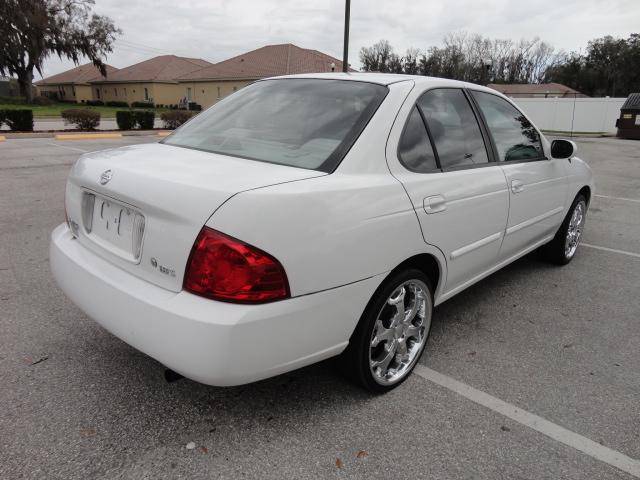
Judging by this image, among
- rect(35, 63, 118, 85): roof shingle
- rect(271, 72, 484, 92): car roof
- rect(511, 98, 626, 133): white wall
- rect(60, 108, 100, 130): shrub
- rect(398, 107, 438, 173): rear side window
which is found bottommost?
rect(398, 107, 438, 173): rear side window

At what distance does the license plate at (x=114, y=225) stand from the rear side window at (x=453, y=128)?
1.64 m

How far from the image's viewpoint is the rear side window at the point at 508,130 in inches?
133

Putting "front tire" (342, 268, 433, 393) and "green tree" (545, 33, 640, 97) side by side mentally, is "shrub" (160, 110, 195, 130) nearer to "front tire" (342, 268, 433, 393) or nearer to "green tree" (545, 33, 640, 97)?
"front tire" (342, 268, 433, 393)

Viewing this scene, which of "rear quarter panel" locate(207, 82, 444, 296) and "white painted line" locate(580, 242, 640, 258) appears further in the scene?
"white painted line" locate(580, 242, 640, 258)

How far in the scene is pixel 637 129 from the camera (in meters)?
25.4

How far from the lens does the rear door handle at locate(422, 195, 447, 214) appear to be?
2518 millimetres

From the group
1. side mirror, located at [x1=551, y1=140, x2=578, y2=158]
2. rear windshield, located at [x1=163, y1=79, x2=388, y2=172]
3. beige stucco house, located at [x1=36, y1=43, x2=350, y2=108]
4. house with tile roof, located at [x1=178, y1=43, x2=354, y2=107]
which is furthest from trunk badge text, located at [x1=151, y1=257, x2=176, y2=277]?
house with tile roof, located at [x1=178, y1=43, x2=354, y2=107]

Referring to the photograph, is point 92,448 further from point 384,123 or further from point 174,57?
point 174,57

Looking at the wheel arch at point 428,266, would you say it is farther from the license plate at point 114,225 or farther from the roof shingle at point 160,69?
the roof shingle at point 160,69

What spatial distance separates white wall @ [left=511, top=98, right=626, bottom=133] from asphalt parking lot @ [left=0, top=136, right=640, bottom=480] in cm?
3169

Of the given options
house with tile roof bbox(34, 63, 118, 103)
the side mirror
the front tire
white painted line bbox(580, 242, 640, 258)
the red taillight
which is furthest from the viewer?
house with tile roof bbox(34, 63, 118, 103)

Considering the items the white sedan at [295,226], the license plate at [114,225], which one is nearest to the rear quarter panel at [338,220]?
the white sedan at [295,226]

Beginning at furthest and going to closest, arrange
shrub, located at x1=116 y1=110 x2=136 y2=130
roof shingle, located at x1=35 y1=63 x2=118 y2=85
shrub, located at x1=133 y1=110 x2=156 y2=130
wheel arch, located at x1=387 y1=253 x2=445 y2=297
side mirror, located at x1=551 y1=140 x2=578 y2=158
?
roof shingle, located at x1=35 y1=63 x2=118 y2=85 < shrub, located at x1=133 y1=110 x2=156 y2=130 < shrub, located at x1=116 y1=110 x2=136 y2=130 < side mirror, located at x1=551 y1=140 x2=578 y2=158 < wheel arch, located at x1=387 y1=253 x2=445 y2=297

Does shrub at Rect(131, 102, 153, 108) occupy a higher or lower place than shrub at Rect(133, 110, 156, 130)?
higher
